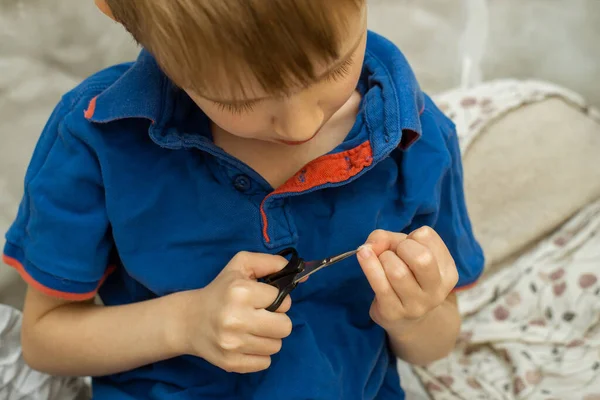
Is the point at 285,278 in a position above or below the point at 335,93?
below

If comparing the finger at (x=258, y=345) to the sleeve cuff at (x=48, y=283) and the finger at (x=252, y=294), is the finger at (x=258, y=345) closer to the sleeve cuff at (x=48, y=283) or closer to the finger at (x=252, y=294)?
the finger at (x=252, y=294)

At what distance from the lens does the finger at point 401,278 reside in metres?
0.51

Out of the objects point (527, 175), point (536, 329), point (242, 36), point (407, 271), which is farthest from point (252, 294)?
point (527, 175)

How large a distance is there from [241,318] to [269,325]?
25 millimetres

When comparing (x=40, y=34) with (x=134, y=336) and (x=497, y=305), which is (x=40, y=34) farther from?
(x=497, y=305)

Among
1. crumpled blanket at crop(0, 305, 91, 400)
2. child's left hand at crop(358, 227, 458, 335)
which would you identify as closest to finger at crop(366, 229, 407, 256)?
child's left hand at crop(358, 227, 458, 335)

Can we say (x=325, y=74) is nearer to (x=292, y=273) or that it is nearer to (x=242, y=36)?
(x=242, y=36)

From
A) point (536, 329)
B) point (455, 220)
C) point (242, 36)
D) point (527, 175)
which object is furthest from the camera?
point (527, 175)

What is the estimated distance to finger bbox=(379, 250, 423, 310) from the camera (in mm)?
510

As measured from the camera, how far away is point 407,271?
513 mm

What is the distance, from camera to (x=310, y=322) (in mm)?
644

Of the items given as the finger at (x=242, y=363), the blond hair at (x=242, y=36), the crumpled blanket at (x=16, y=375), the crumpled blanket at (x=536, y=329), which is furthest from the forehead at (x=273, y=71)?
the crumpled blanket at (x=536, y=329)

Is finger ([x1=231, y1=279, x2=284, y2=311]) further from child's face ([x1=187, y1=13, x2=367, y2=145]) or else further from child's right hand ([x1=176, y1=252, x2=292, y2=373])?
child's face ([x1=187, y1=13, x2=367, y2=145])

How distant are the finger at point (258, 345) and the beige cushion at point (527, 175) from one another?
57cm
